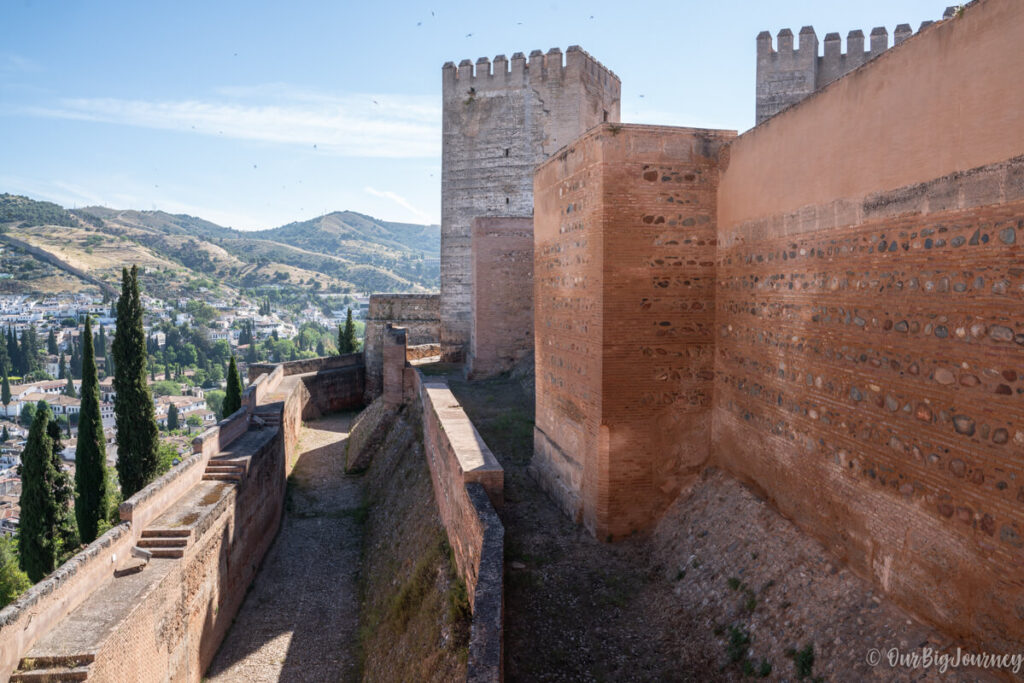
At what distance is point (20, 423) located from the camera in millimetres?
60719

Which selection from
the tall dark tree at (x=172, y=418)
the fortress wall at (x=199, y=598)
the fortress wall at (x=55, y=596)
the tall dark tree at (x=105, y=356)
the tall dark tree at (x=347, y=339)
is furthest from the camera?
the tall dark tree at (x=105, y=356)

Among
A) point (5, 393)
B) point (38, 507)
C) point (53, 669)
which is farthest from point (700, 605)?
point (5, 393)

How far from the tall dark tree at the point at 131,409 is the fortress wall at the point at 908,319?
56.6 feet

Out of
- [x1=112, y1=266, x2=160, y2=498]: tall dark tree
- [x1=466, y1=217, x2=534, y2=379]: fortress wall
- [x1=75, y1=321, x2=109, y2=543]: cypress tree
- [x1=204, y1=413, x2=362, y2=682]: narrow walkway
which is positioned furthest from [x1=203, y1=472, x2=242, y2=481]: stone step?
[x1=112, y1=266, x2=160, y2=498]: tall dark tree

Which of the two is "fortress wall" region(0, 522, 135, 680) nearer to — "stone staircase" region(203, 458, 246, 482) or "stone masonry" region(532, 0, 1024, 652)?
"stone staircase" region(203, 458, 246, 482)

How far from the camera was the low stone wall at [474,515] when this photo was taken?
4625 mm

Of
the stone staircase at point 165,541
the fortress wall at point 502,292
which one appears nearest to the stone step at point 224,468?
the stone staircase at point 165,541

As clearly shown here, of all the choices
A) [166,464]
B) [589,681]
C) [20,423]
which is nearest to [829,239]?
[589,681]

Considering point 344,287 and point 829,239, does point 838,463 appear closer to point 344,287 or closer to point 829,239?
point 829,239

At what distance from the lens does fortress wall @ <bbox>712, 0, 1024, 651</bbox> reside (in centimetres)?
344

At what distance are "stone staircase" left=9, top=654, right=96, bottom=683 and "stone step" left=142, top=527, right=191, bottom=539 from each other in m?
2.57

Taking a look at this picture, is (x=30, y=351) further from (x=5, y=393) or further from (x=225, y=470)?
(x=225, y=470)

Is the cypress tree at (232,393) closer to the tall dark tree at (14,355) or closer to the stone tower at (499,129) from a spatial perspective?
the stone tower at (499,129)

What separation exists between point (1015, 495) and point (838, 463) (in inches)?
56.1
